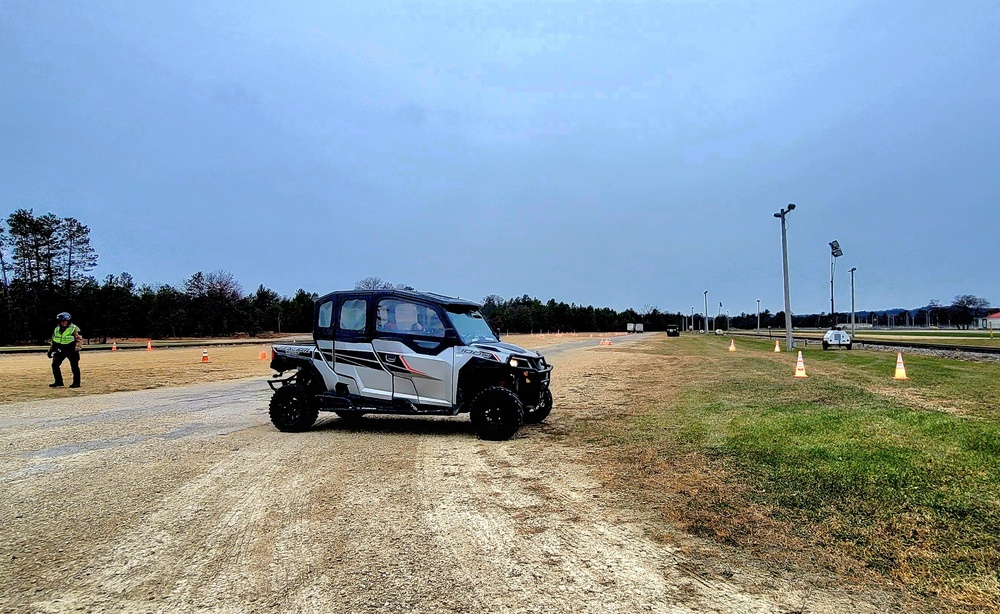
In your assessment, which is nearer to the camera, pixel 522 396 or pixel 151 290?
pixel 522 396

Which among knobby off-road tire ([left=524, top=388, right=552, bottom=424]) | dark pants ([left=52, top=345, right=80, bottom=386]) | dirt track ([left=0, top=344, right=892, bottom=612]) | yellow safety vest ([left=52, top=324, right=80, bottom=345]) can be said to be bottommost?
dirt track ([left=0, top=344, right=892, bottom=612])

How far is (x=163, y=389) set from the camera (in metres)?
15.9

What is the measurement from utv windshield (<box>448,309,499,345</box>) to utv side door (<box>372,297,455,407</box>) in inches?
10.1

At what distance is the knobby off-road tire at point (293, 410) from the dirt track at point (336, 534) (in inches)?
26.0

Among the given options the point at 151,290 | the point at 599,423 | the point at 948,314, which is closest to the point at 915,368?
the point at 599,423

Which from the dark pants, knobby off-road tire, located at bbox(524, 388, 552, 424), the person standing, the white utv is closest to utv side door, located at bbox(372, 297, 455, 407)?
the white utv

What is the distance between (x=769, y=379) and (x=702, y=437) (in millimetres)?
9115

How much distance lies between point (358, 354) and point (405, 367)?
2.59ft

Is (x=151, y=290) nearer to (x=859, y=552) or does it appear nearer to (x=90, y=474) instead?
(x=90, y=474)

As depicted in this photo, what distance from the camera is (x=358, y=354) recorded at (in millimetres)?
8312

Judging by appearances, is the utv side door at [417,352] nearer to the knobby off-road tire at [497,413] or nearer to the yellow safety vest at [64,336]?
the knobby off-road tire at [497,413]

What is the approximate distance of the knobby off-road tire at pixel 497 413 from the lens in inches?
308

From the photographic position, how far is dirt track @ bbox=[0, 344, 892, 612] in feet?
10.7

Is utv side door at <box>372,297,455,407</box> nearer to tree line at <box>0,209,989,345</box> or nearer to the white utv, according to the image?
the white utv
